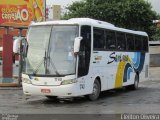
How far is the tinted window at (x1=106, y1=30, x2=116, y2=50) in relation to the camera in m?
19.1

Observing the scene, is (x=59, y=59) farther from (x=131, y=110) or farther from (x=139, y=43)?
(x=139, y=43)

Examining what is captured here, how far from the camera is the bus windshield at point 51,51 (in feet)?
53.4

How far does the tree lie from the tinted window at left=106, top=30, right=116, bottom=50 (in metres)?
36.0

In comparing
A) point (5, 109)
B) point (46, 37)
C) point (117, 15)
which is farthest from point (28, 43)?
point (117, 15)

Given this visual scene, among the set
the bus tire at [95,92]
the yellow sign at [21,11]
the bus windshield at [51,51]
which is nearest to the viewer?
the bus windshield at [51,51]

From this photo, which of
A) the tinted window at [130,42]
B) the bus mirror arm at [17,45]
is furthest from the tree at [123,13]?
the bus mirror arm at [17,45]

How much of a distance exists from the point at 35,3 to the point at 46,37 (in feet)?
96.3

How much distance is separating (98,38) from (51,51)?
7.71 feet

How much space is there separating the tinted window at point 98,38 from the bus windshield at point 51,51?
1.32 meters

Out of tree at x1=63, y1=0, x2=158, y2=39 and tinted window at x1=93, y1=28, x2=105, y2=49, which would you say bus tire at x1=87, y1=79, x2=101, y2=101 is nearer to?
tinted window at x1=93, y1=28, x2=105, y2=49

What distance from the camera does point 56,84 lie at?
1608 centimetres

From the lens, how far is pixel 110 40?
63.6 ft

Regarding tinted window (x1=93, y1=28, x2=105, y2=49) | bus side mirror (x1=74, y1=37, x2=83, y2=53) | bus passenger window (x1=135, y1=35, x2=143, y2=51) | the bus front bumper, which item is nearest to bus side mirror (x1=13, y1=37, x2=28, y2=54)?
the bus front bumper

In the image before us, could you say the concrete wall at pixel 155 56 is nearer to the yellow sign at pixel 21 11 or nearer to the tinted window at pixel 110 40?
the yellow sign at pixel 21 11
